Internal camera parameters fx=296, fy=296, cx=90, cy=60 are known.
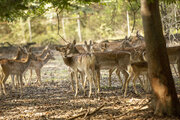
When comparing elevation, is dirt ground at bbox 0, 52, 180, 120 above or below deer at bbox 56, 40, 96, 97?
below

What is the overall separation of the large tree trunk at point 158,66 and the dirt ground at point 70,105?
27 cm

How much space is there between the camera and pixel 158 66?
235 inches

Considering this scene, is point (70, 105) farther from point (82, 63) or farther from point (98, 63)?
point (98, 63)

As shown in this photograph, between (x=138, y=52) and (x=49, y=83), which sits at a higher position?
(x=138, y=52)

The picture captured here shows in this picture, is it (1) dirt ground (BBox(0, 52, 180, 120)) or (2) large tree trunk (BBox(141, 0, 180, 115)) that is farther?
(1) dirt ground (BBox(0, 52, 180, 120))

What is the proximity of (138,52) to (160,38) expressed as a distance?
448 cm

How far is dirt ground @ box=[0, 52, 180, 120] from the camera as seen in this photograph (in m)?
6.51

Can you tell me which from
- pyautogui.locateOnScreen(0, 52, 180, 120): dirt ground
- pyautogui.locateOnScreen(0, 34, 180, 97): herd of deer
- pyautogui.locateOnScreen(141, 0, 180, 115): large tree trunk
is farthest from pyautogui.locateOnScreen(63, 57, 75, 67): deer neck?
pyautogui.locateOnScreen(141, 0, 180, 115): large tree trunk

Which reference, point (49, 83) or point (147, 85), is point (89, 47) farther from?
point (147, 85)

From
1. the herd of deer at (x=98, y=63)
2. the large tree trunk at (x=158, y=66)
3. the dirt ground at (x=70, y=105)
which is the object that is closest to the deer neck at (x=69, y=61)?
the herd of deer at (x=98, y=63)

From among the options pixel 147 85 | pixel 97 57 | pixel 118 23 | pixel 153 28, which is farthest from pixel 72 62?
pixel 118 23

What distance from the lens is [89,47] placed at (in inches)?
523

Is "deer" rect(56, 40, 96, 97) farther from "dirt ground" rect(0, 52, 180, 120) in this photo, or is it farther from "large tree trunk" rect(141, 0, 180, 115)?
"large tree trunk" rect(141, 0, 180, 115)

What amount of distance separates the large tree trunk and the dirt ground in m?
0.27
